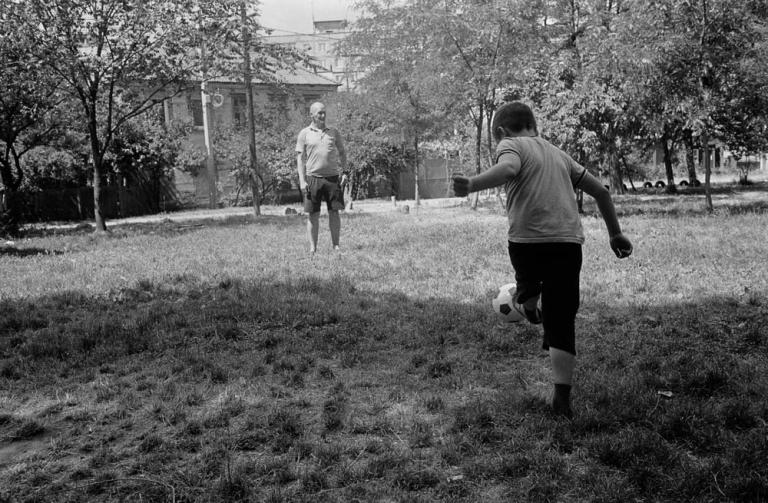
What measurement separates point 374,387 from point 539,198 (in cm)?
156

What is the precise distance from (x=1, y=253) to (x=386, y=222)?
7.51m

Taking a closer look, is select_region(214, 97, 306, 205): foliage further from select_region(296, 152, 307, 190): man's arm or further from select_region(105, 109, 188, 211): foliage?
select_region(296, 152, 307, 190): man's arm

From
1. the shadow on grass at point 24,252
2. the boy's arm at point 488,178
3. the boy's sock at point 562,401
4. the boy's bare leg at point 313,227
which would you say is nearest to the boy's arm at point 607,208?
the boy's arm at point 488,178

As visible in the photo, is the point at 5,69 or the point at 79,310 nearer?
the point at 79,310

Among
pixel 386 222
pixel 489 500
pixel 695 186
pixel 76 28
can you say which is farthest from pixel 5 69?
pixel 695 186

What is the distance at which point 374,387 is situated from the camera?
13.3 feet

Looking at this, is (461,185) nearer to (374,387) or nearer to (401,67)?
(374,387)

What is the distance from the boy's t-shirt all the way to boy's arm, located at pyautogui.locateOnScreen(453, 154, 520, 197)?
0.09 metres

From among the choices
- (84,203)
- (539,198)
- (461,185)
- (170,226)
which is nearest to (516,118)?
(539,198)

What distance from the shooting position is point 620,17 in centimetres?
1400

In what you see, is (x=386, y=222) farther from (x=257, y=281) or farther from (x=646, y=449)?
(x=646, y=449)

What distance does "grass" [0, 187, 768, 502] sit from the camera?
9.30 feet

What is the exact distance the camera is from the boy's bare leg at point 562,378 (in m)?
3.36

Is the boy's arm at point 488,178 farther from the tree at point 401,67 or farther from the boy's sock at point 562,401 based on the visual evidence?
the tree at point 401,67
